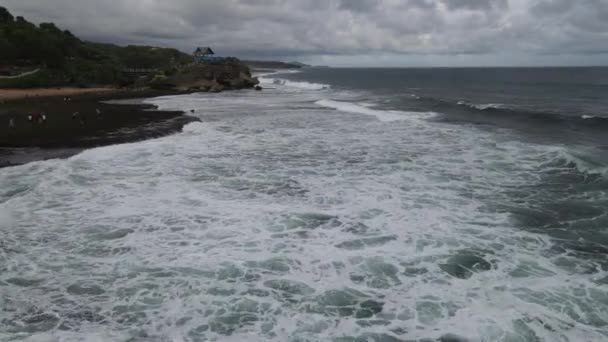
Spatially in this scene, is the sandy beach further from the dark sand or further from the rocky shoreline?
the dark sand

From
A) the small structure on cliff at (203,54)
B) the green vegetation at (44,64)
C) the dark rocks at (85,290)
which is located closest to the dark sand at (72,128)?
the dark rocks at (85,290)

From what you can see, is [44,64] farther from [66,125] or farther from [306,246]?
[306,246]

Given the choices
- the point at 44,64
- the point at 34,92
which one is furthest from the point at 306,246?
the point at 44,64

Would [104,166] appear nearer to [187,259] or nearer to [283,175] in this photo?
[283,175]

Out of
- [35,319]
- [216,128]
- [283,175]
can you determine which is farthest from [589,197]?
[216,128]

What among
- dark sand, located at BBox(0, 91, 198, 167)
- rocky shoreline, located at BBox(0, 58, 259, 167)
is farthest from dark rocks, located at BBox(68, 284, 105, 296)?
rocky shoreline, located at BBox(0, 58, 259, 167)
